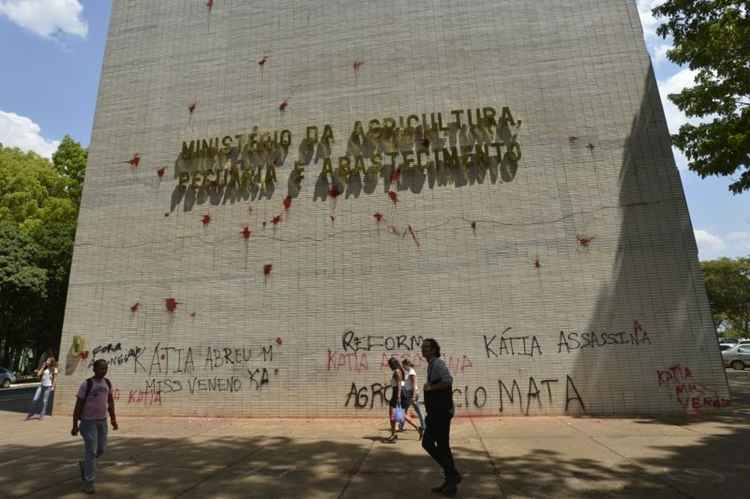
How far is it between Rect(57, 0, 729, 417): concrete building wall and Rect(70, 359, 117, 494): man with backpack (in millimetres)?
5607

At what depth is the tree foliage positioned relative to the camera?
74.6ft

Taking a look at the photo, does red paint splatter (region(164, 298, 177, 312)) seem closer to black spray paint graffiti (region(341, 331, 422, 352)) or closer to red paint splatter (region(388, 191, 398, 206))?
black spray paint graffiti (region(341, 331, 422, 352))

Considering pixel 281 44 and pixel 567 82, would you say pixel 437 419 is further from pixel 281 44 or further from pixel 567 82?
pixel 281 44

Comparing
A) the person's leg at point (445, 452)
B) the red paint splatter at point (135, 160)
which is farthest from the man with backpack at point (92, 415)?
the red paint splatter at point (135, 160)

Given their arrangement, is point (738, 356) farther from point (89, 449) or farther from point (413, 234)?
point (89, 449)

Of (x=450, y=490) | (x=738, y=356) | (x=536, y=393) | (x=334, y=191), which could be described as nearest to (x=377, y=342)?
(x=536, y=393)

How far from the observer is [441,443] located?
5293mm

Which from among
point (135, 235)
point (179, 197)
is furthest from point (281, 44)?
point (135, 235)

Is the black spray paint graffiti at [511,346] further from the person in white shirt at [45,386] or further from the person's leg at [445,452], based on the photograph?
the person in white shirt at [45,386]

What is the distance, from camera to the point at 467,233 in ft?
37.9

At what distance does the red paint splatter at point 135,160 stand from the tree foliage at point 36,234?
1370 centimetres

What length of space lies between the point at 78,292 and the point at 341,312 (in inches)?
317

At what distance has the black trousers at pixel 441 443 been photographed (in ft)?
17.2

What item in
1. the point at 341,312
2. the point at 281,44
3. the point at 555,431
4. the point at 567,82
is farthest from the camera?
the point at 281,44
